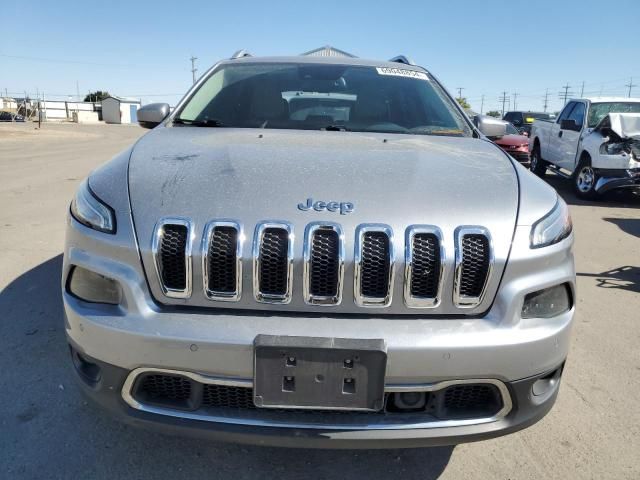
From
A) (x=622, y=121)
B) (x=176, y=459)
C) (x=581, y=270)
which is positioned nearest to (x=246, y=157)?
(x=176, y=459)

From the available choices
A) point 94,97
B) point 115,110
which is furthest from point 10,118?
point 94,97

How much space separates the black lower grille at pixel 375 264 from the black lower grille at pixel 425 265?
0.09 m

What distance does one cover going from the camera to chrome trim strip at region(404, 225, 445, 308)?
1.74 meters

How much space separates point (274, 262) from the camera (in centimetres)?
175

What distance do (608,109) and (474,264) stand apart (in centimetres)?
961

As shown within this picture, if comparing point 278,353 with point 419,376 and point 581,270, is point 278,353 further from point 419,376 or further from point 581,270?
point 581,270

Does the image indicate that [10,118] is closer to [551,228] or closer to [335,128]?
[335,128]

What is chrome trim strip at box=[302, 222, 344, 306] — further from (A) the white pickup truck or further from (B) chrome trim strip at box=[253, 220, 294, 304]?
(A) the white pickup truck

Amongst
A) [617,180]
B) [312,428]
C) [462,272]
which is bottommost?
[617,180]

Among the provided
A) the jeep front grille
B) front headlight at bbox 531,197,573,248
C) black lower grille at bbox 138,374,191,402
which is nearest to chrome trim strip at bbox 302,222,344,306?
the jeep front grille

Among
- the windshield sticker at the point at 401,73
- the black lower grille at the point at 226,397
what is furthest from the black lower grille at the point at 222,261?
the windshield sticker at the point at 401,73

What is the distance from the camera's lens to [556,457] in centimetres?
228

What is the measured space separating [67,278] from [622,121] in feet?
29.9

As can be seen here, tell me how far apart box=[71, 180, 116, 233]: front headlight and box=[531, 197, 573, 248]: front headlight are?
1.53 metres
